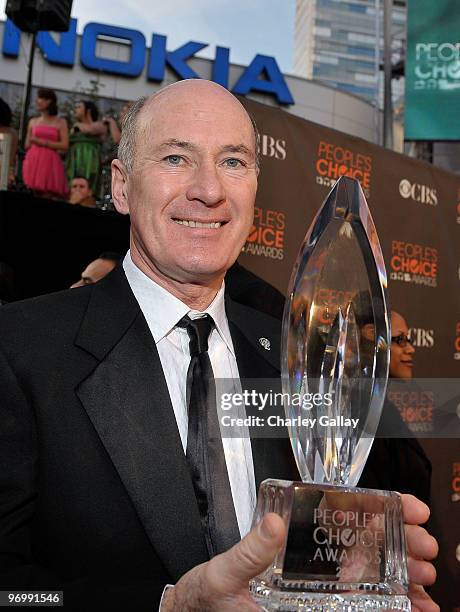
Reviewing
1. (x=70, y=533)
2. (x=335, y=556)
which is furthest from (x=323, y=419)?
(x=70, y=533)

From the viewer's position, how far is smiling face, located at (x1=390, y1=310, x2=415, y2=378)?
115 inches

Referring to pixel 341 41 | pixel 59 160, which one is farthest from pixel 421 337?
pixel 341 41

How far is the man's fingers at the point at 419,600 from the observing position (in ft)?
2.84

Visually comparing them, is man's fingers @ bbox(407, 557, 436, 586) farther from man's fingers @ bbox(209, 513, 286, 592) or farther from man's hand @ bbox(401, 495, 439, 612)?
man's fingers @ bbox(209, 513, 286, 592)

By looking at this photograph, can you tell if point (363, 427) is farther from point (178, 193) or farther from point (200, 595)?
point (178, 193)

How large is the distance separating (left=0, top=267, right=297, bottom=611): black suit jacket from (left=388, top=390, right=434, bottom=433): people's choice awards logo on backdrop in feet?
6.43

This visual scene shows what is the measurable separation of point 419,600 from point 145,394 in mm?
454

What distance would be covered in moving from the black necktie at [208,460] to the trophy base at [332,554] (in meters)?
0.23

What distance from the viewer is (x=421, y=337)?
3203 millimetres

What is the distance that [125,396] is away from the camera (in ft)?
3.38

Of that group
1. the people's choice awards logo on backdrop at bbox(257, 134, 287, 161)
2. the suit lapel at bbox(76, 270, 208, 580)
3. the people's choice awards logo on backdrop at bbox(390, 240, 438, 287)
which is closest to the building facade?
the people's choice awards logo on backdrop at bbox(390, 240, 438, 287)

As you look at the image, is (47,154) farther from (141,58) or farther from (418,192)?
(141,58)

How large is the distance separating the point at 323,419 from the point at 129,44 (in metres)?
9.92

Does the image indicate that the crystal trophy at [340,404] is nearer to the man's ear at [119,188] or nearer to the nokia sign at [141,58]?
the man's ear at [119,188]
